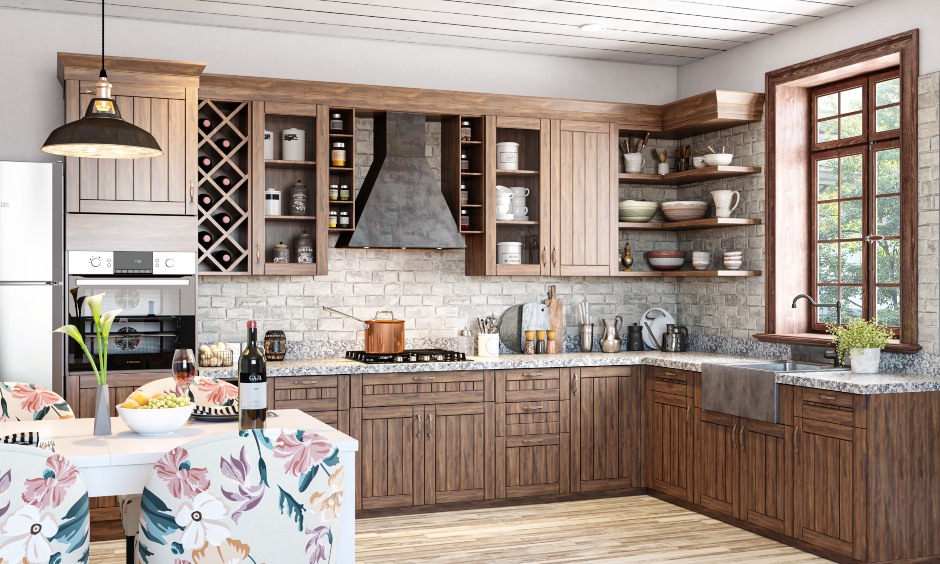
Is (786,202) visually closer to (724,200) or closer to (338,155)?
(724,200)

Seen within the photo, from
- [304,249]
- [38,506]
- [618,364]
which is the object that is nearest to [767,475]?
[618,364]

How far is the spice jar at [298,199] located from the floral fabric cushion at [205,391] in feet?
6.36

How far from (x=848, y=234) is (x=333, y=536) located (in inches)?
162

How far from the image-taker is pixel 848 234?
5531 millimetres

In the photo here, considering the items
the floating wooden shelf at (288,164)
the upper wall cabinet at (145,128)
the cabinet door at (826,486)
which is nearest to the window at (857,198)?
the cabinet door at (826,486)

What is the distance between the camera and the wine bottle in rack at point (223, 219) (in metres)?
5.47

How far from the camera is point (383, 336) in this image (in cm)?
572

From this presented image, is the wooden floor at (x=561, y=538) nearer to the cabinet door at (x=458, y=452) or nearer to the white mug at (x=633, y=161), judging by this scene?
the cabinet door at (x=458, y=452)

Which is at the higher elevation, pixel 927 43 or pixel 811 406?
pixel 927 43

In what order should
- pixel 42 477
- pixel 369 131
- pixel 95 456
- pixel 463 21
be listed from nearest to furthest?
1. pixel 42 477
2. pixel 95 456
3. pixel 463 21
4. pixel 369 131

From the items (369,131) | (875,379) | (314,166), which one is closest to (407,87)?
(369,131)

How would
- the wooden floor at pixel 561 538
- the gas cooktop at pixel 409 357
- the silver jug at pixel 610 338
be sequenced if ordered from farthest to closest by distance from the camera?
1. the silver jug at pixel 610 338
2. the gas cooktop at pixel 409 357
3. the wooden floor at pixel 561 538

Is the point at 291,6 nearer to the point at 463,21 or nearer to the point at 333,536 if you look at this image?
the point at 463,21

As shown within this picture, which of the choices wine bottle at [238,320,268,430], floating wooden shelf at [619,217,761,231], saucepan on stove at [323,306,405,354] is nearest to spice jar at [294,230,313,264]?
saucepan on stove at [323,306,405,354]
